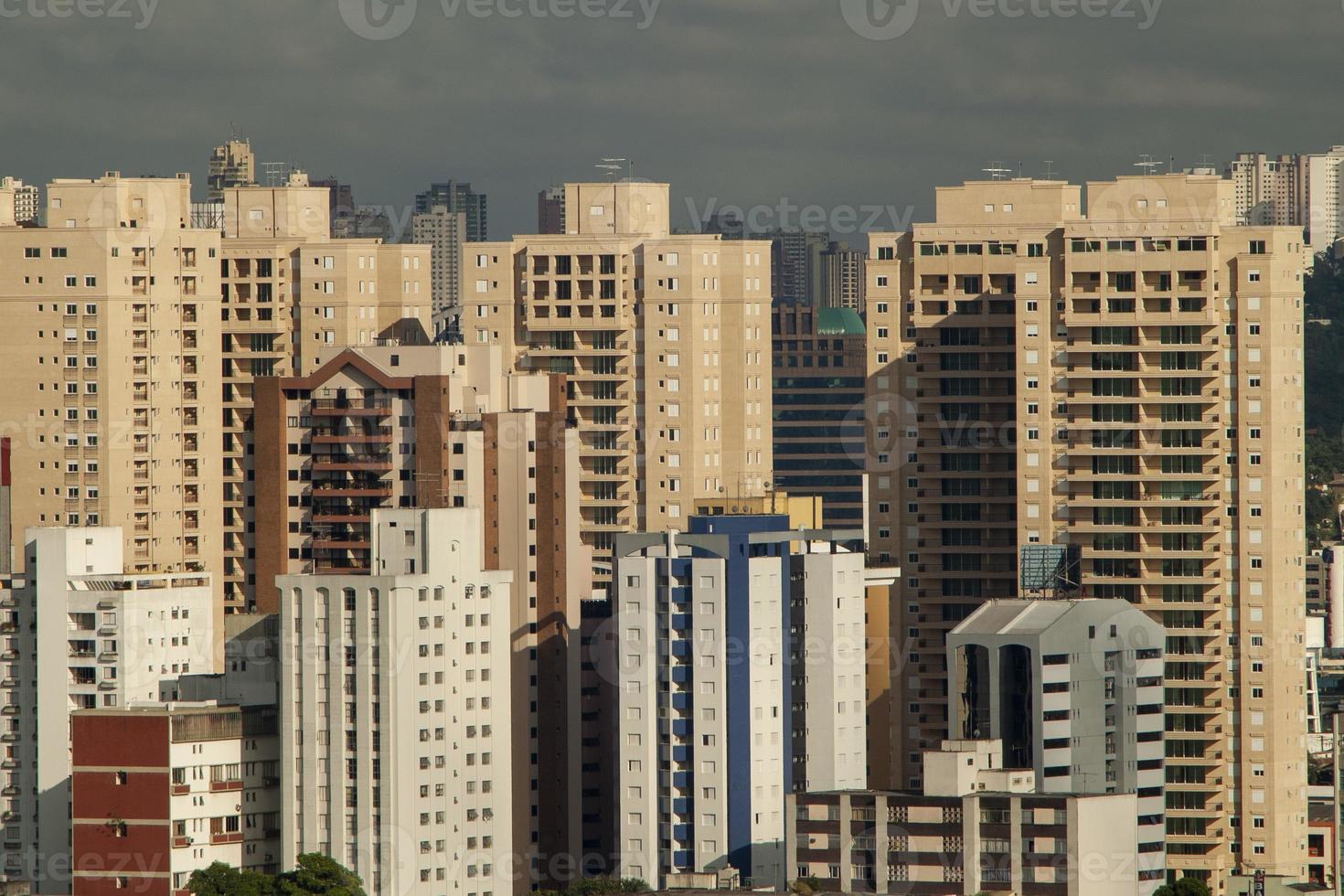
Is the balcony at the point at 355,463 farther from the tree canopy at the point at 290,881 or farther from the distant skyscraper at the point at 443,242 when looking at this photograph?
the distant skyscraper at the point at 443,242

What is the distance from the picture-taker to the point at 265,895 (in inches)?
3617

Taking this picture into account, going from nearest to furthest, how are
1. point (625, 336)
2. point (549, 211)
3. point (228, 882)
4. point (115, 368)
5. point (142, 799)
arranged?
point (228, 882), point (142, 799), point (115, 368), point (625, 336), point (549, 211)

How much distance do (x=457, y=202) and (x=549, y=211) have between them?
2129 centimetres

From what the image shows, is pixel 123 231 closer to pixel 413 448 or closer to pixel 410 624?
pixel 413 448

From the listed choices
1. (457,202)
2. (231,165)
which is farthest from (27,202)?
(457,202)

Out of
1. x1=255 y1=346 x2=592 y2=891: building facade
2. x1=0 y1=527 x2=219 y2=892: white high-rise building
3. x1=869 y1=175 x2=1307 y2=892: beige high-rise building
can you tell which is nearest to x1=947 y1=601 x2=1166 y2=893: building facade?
x1=869 y1=175 x2=1307 y2=892: beige high-rise building

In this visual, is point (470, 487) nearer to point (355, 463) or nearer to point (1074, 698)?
point (355, 463)

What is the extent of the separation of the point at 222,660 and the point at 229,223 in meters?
26.5

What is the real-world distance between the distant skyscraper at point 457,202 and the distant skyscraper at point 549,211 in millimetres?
14458

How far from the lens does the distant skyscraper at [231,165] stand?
159 meters

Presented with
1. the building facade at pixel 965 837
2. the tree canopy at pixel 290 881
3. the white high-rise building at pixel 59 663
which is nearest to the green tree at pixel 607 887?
the building facade at pixel 965 837

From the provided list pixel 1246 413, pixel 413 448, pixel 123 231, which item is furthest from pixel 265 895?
pixel 1246 413

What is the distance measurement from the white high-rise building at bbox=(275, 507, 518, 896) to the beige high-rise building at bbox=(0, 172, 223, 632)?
19.1 metres

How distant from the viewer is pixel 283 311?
12406 centimetres
